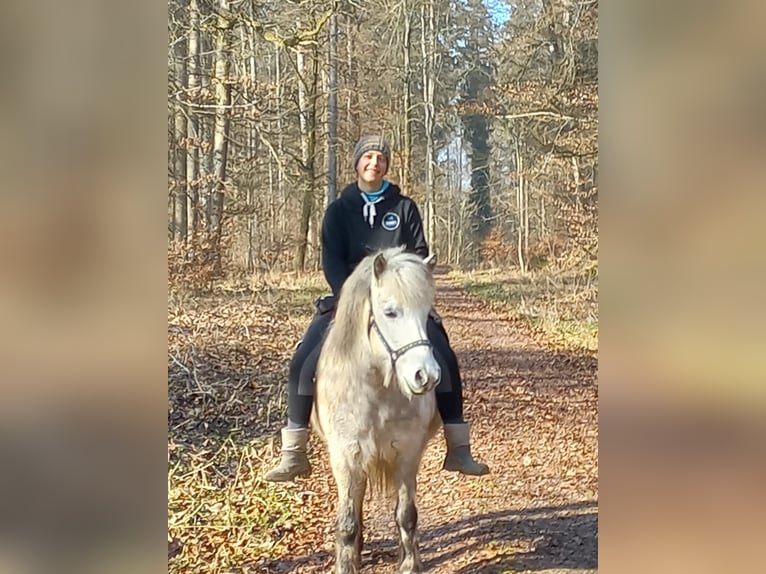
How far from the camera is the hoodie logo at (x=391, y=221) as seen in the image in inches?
79.4

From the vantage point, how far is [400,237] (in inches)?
80.0

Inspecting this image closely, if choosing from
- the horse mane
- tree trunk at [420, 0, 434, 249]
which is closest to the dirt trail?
tree trunk at [420, 0, 434, 249]

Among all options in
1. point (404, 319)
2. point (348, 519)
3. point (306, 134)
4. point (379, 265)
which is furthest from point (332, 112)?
point (348, 519)

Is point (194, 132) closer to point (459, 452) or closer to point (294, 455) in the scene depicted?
point (294, 455)

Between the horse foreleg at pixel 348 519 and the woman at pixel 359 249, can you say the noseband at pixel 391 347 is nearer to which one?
the woman at pixel 359 249

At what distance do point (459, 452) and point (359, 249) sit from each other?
82 centimetres

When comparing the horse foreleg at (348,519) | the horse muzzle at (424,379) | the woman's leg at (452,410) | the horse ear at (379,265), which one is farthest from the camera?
the woman's leg at (452,410)

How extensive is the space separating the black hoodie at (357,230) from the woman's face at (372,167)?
0.05 m

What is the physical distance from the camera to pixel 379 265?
5.73ft

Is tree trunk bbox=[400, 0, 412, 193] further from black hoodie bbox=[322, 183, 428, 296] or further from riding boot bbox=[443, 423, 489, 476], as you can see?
riding boot bbox=[443, 423, 489, 476]

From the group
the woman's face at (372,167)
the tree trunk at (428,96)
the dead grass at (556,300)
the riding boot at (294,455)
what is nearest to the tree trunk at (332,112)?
the woman's face at (372,167)

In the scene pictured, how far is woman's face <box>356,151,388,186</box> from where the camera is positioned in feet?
6.49

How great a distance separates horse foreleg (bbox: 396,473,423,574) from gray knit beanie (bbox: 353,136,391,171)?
108cm
